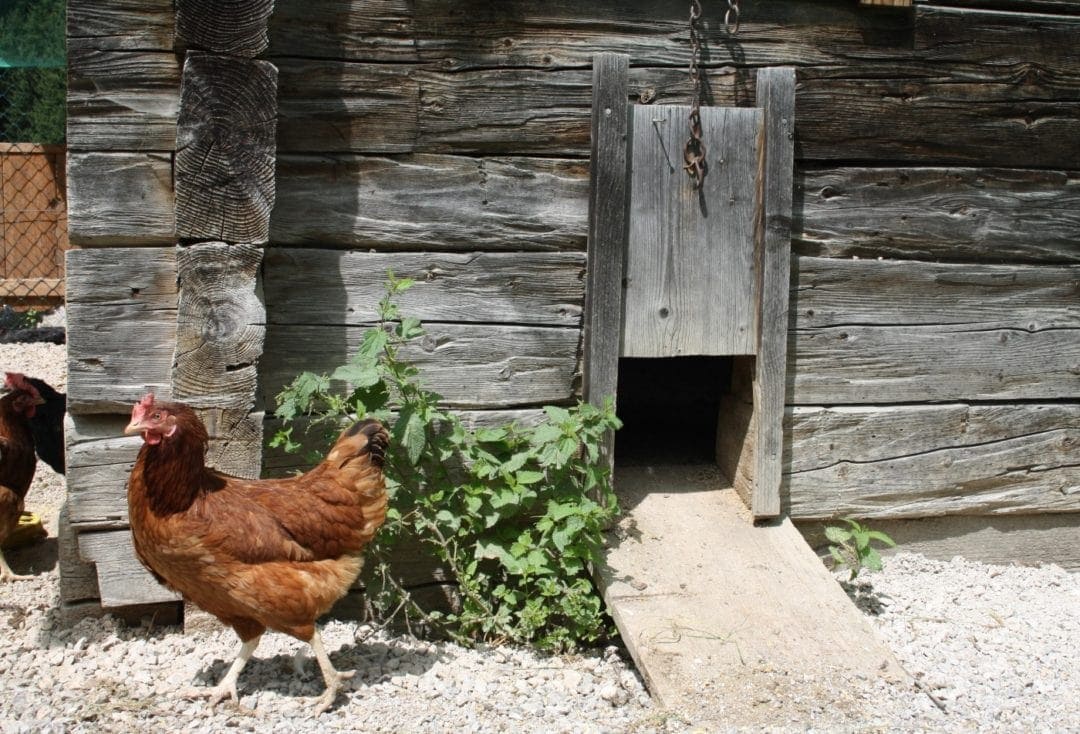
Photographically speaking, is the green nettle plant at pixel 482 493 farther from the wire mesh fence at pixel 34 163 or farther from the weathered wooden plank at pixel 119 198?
the wire mesh fence at pixel 34 163

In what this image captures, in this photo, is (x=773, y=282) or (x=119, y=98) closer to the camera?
(x=119, y=98)

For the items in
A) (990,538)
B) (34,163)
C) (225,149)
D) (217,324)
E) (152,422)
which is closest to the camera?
(152,422)

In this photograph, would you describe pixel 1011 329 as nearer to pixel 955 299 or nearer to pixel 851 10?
pixel 955 299

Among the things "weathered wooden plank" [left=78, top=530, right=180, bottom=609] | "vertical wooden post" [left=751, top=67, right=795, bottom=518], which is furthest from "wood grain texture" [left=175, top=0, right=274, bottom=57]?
"vertical wooden post" [left=751, top=67, right=795, bottom=518]

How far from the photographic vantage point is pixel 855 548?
16.4 feet

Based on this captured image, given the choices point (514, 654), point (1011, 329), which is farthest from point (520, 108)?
point (1011, 329)

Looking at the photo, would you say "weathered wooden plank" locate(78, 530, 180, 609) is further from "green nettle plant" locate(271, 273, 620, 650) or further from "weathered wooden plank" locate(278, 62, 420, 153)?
"weathered wooden plank" locate(278, 62, 420, 153)

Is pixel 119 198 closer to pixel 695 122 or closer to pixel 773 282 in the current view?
pixel 695 122

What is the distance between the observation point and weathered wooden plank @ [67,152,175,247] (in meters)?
4.04

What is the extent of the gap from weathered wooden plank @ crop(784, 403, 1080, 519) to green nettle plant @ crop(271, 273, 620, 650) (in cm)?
119

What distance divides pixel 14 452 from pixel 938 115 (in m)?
4.94

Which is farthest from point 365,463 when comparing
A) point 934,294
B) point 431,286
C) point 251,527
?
point 934,294

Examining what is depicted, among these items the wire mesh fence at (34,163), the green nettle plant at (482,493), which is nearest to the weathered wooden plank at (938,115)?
the green nettle plant at (482,493)

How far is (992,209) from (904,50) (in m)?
0.91
